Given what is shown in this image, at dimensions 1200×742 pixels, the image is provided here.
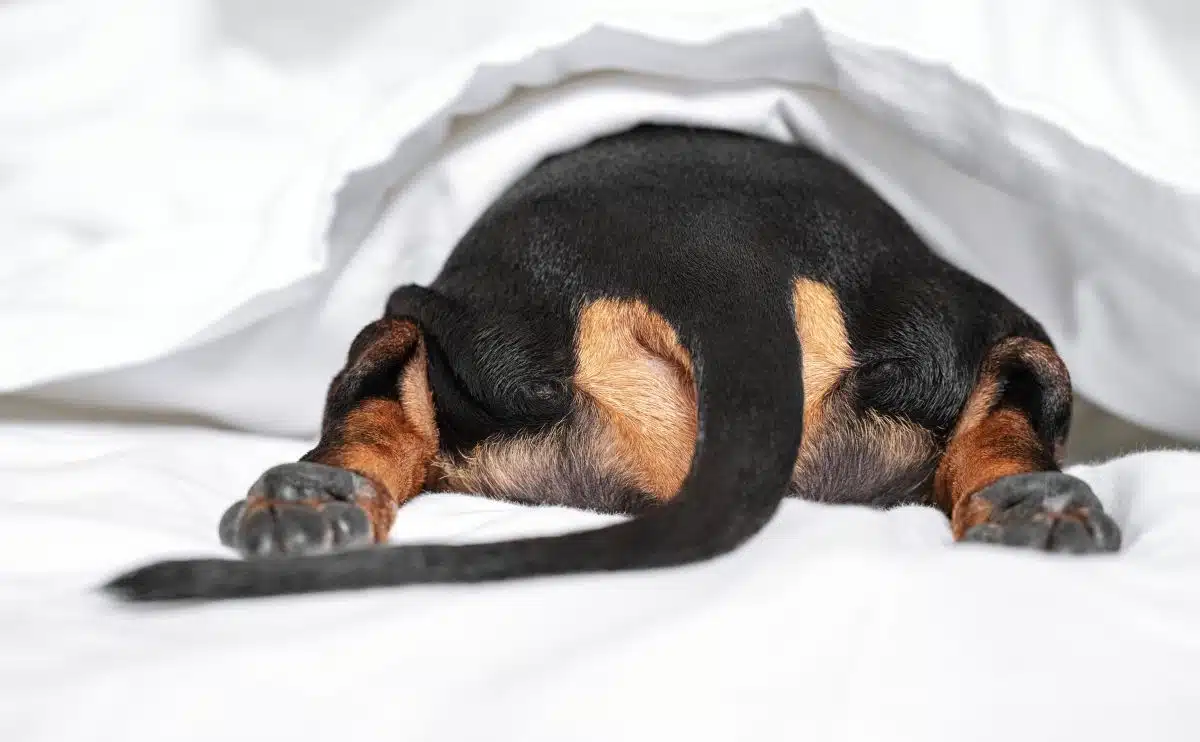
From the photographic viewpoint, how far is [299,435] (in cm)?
189

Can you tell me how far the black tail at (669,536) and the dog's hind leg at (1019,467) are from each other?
24 centimetres

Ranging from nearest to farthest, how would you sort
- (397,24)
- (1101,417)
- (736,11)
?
(736,11) < (397,24) < (1101,417)

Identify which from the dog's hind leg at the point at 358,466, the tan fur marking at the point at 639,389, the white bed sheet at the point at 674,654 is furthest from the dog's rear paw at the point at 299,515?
the tan fur marking at the point at 639,389

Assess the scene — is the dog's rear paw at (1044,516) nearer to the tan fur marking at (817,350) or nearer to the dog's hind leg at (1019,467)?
the dog's hind leg at (1019,467)

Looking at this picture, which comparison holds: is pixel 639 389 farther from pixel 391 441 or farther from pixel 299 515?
pixel 299 515

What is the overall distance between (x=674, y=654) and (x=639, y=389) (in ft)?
2.05

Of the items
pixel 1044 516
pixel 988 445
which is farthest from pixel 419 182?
pixel 1044 516

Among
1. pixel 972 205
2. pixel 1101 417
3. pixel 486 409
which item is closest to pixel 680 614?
pixel 486 409

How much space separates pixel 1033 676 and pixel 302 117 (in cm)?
142

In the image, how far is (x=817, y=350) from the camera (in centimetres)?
138

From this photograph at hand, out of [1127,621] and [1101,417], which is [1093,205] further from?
[1127,621]

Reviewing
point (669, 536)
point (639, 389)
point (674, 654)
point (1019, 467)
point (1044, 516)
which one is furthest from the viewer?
point (639, 389)

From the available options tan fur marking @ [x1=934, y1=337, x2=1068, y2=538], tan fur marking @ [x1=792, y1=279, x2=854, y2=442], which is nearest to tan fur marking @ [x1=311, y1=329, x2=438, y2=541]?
tan fur marking @ [x1=792, y1=279, x2=854, y2=442]

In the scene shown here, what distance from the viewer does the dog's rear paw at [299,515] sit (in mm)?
1130
